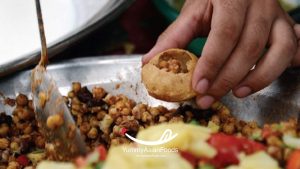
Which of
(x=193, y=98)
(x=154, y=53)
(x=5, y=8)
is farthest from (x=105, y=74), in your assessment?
(x=5, y=8)

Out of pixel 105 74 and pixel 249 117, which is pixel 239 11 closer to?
pixel 249 117

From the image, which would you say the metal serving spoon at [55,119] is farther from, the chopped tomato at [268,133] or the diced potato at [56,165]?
the chopped tomato at [268,133]

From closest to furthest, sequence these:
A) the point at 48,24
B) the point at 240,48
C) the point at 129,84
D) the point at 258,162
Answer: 1. the point at 258,162
2. the point at 240,48
3. the point at 129,84
4. the point at 48,24

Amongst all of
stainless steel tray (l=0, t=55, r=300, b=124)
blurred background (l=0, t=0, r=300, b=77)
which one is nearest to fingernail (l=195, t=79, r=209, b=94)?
stainless steel tray (l=0, t=55, r=300, b=124)

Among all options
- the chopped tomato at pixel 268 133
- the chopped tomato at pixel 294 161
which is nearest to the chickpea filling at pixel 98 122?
the chopped tomato at pixel 268 133

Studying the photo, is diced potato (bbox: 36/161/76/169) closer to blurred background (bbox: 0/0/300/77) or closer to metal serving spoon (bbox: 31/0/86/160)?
metal serving spoon (bbox: 31/0/86/160)

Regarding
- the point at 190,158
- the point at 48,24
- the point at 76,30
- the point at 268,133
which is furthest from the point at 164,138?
the point at 48,24

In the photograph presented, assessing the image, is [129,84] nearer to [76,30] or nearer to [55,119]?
[76,30]
